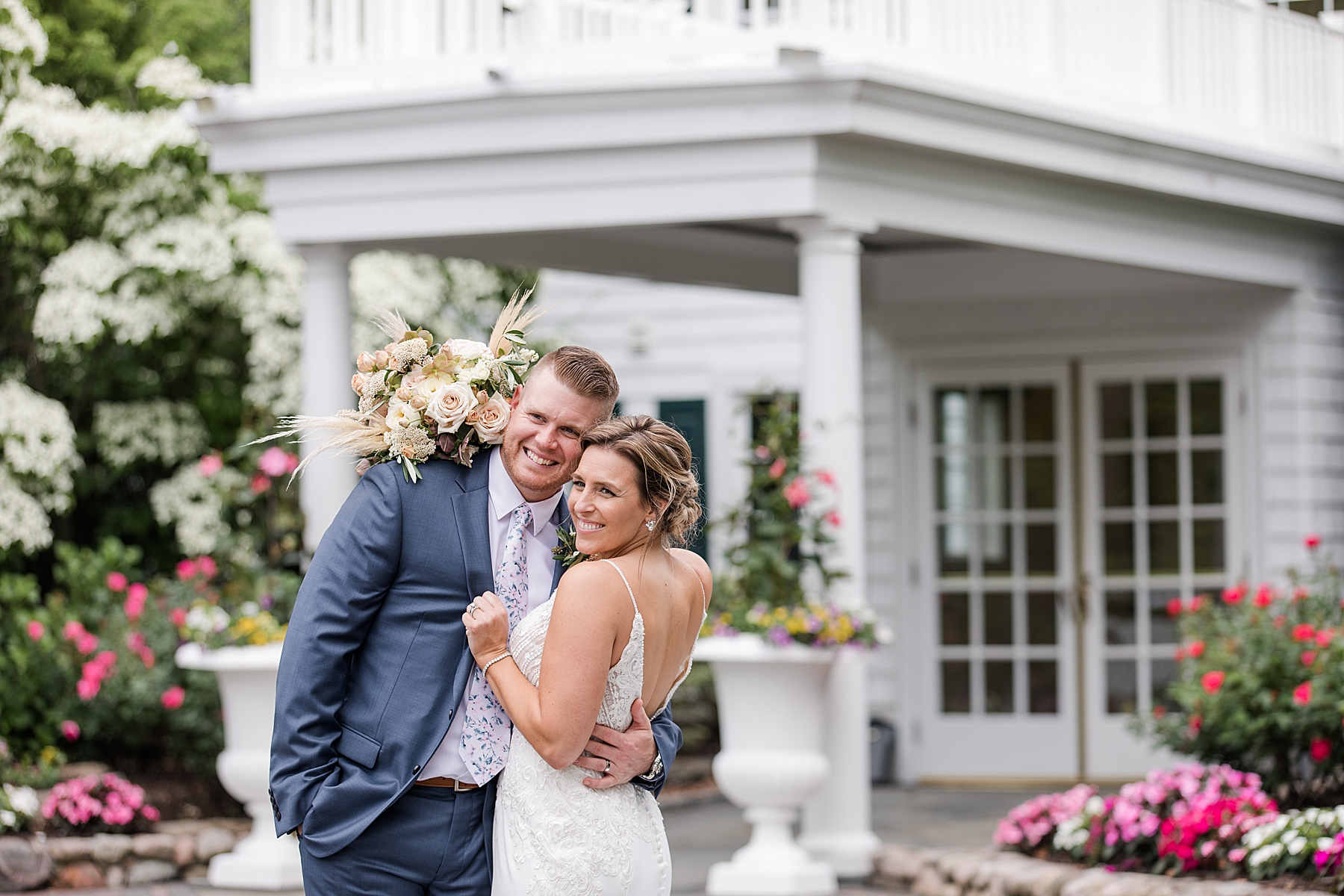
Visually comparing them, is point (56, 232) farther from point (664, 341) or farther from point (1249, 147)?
point (1249, 147)

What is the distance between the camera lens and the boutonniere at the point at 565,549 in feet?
9.59

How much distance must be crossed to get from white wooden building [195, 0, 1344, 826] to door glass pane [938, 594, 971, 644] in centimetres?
2

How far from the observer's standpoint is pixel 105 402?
33.3ft

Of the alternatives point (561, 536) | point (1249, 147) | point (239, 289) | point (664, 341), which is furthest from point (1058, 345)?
point (561, 536)

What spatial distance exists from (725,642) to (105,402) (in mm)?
5470

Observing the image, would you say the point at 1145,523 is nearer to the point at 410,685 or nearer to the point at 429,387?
the point at 429,387

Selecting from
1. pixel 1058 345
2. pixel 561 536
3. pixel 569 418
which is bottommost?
pixel 561 536

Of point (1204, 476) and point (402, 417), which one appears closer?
point (402, 417)

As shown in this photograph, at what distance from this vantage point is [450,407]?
2.89 metres

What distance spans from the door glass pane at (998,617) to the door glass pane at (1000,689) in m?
0.13

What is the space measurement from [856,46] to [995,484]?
3532mm

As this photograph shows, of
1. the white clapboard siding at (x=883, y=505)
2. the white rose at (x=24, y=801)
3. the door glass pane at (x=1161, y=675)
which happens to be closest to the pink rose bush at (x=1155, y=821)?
the door glass pane at (x=1161, y=675)

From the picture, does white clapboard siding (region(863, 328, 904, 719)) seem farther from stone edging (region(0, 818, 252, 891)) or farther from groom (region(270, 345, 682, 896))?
groom (region(270, 345, 682, 896))

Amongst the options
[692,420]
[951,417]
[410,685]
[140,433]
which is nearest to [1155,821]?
[410,685]
